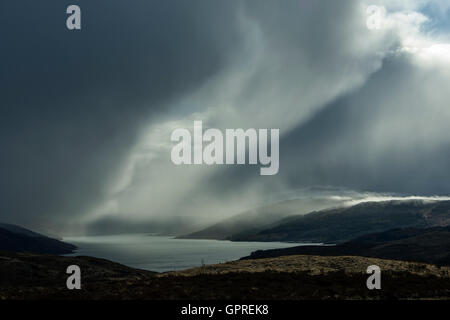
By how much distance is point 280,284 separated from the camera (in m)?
51.0

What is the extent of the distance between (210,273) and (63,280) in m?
41.3

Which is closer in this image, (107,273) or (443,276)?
(443,276)

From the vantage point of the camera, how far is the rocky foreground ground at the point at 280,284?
1714 inches

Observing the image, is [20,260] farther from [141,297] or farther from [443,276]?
[443,276]

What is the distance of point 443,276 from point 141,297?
4134 cm

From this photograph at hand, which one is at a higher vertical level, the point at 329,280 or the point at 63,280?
the point at 329,280

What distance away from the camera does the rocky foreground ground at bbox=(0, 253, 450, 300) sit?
143 feet
